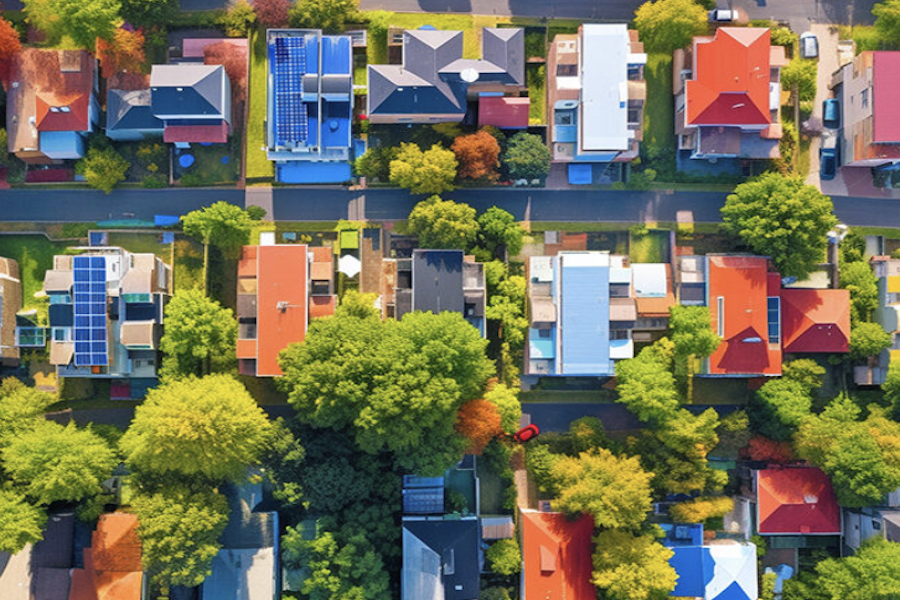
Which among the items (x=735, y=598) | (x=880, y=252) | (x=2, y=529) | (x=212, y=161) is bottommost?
(x=735, y=598)

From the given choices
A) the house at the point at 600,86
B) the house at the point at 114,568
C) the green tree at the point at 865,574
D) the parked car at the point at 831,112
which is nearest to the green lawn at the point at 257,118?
the house at the point at 600,86

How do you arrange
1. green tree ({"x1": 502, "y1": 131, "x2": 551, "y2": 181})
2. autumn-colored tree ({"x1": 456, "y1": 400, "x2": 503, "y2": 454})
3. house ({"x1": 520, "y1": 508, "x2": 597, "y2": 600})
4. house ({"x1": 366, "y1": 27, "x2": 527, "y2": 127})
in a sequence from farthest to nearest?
green tree ({"x1": 502, "y1": 131, "x2": 551, "y2": 181}), house ({"x1": 520, "y1": 508, "x2": 597, "y2": 600}), house ({"x1": 366, "y1": 27, "x2": 527, "y2": 127}), autumn-colored tree ({"x1": 456, "y1": 400, "x2": 503, "y2": 454})

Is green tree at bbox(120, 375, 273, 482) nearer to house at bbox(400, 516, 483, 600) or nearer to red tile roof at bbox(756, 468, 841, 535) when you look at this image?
house at bbox(400, 516, 483, 600)

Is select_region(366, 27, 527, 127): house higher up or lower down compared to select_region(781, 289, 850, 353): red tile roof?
higher up

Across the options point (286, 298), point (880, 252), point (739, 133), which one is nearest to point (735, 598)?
point (880, 252)

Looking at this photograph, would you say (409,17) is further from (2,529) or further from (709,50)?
(2,529)

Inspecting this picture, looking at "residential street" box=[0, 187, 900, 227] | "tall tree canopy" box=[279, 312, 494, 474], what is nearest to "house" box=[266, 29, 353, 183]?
"residential street" box=[0, 187, 900, 227]
